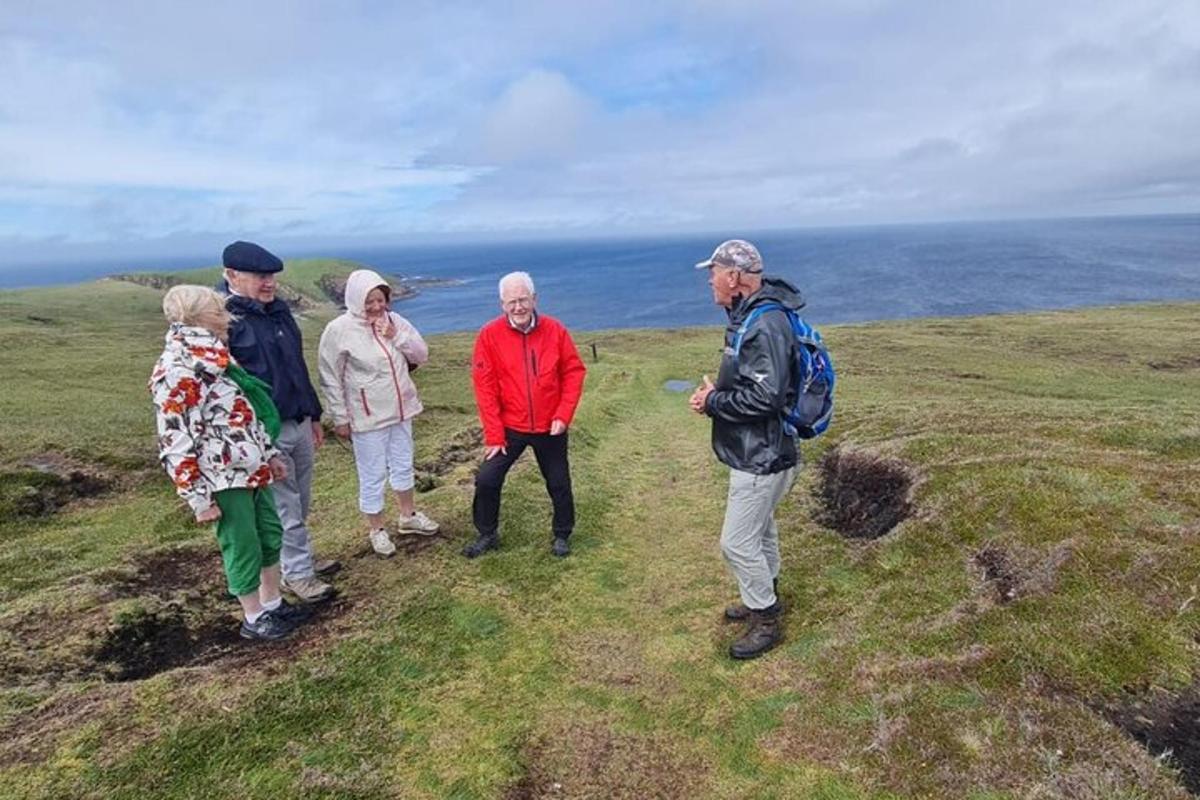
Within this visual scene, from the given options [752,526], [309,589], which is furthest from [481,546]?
[752,526]

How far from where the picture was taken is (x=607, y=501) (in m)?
13.8

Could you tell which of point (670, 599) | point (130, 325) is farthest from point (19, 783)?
point (130, 325)

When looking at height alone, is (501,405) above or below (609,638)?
above

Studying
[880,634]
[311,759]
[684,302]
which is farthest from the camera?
[684,302]

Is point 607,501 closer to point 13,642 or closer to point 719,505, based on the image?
point 719,505

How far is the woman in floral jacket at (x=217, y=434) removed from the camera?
22.7ft

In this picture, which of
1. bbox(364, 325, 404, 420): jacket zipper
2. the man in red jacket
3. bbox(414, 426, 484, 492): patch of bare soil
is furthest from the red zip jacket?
bbox(414, 426, 484, 492): patch of bare soil

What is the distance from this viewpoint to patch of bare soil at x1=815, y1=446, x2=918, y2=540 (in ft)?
36.5

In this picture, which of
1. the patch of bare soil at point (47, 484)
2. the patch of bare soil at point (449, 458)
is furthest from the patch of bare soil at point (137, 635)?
the patch of bare soil at point (47, 484)

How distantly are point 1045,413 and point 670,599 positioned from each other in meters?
13.9

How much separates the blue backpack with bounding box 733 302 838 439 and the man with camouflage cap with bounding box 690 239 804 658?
0.20 ft

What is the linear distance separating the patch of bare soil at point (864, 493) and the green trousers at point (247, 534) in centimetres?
854

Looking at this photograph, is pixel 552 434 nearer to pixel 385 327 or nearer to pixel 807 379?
pixel 385 327

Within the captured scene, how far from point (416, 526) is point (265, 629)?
3.37 m
